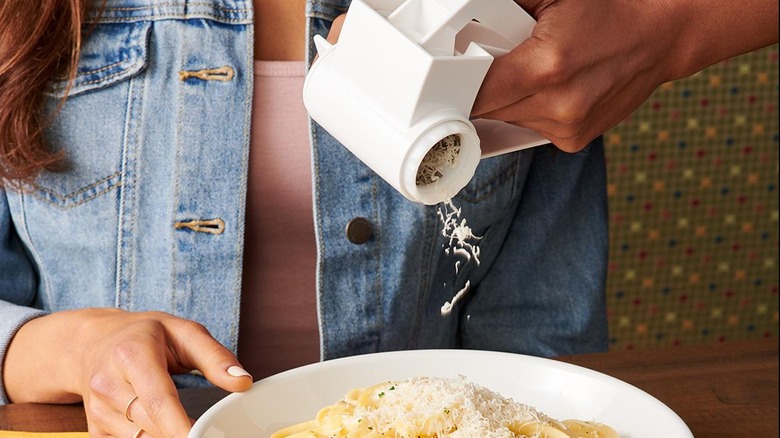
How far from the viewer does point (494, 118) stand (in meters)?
0.82

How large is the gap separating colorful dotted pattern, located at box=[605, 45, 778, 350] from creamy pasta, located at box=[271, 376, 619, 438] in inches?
83.3

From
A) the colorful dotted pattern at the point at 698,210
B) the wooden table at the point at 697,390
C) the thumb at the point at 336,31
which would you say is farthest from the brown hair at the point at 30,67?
the colorful dotted pattern at the point at 698,210

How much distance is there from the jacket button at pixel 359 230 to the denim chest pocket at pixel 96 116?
12.4 inches

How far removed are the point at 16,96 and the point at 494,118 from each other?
66cm

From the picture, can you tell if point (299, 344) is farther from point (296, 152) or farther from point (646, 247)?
point (646, 247)

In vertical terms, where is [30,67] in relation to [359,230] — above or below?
above

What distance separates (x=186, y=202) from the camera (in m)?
1.22

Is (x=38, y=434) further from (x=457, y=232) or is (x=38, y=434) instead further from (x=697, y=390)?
(x=697, y=390)

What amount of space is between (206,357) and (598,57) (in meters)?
0.46

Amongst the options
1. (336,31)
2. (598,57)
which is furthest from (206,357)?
(598,57)

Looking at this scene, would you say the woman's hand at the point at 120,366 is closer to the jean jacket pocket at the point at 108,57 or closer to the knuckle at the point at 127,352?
the knuckle at the point at 127,352

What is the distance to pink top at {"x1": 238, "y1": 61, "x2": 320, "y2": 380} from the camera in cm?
125

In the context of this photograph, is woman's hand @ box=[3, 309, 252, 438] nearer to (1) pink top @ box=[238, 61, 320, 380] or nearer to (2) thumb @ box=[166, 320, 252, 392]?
(2) thumb @ box=[166, 320, 252, 392]

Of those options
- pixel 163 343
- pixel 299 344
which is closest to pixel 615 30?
pixel 163 343
